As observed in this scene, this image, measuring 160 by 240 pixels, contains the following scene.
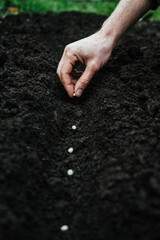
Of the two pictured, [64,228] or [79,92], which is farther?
[79,92]

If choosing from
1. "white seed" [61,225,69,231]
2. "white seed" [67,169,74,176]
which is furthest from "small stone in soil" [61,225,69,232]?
"white seed" [67,169,74,176]

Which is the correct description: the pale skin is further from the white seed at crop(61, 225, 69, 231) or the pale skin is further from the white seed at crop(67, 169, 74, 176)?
the white seed at crop(61, 225, 69, 231)

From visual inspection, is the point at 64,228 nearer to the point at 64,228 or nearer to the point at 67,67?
the point at 64,228

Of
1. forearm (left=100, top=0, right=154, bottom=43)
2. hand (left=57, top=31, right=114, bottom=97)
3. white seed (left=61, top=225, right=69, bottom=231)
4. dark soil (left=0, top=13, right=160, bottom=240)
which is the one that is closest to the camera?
dark soil (left=0, top=13, right=160, bottom=240)

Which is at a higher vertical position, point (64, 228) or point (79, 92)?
point (79, 92)

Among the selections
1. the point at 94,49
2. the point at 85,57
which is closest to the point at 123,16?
the point at 94,49

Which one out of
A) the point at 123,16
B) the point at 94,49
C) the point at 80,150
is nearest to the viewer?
the point at 80,150

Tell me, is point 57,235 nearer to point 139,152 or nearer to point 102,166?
point 102,166

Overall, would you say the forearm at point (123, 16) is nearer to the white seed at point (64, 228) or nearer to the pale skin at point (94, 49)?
the pale skin at point (94, 49)
